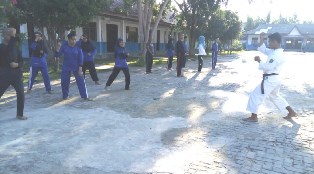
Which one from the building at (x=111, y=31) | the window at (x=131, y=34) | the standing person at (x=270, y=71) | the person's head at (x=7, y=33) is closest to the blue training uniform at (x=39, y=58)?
the person's head at (x=7, y=33)

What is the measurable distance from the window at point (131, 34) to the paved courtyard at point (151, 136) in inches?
812

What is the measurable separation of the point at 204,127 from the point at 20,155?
10.3ft

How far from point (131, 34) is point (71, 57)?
73.1 feet

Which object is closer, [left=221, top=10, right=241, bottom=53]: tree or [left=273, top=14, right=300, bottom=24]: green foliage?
[left=221, top=10, right=241, bottom=53]: tree

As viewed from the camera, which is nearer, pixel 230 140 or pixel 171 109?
pixel 230 140

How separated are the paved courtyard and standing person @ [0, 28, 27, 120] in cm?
57

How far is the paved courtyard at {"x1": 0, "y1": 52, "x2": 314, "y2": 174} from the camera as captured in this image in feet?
14.6

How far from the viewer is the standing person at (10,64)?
6.37m

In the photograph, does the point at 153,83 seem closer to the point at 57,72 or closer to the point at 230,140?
the point at 57,72

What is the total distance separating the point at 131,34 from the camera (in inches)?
1194

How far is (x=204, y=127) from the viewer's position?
20.6ft

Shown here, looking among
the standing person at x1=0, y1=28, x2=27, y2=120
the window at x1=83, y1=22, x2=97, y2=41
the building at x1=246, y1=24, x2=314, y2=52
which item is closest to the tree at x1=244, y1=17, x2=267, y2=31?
the building at x1=246, y1=24, x2=314, y2=52

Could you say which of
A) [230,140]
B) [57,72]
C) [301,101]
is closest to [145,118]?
[230,140]

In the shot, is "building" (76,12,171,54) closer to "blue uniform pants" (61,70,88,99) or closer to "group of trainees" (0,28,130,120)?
"group of trainees" (0,28,130,120)
